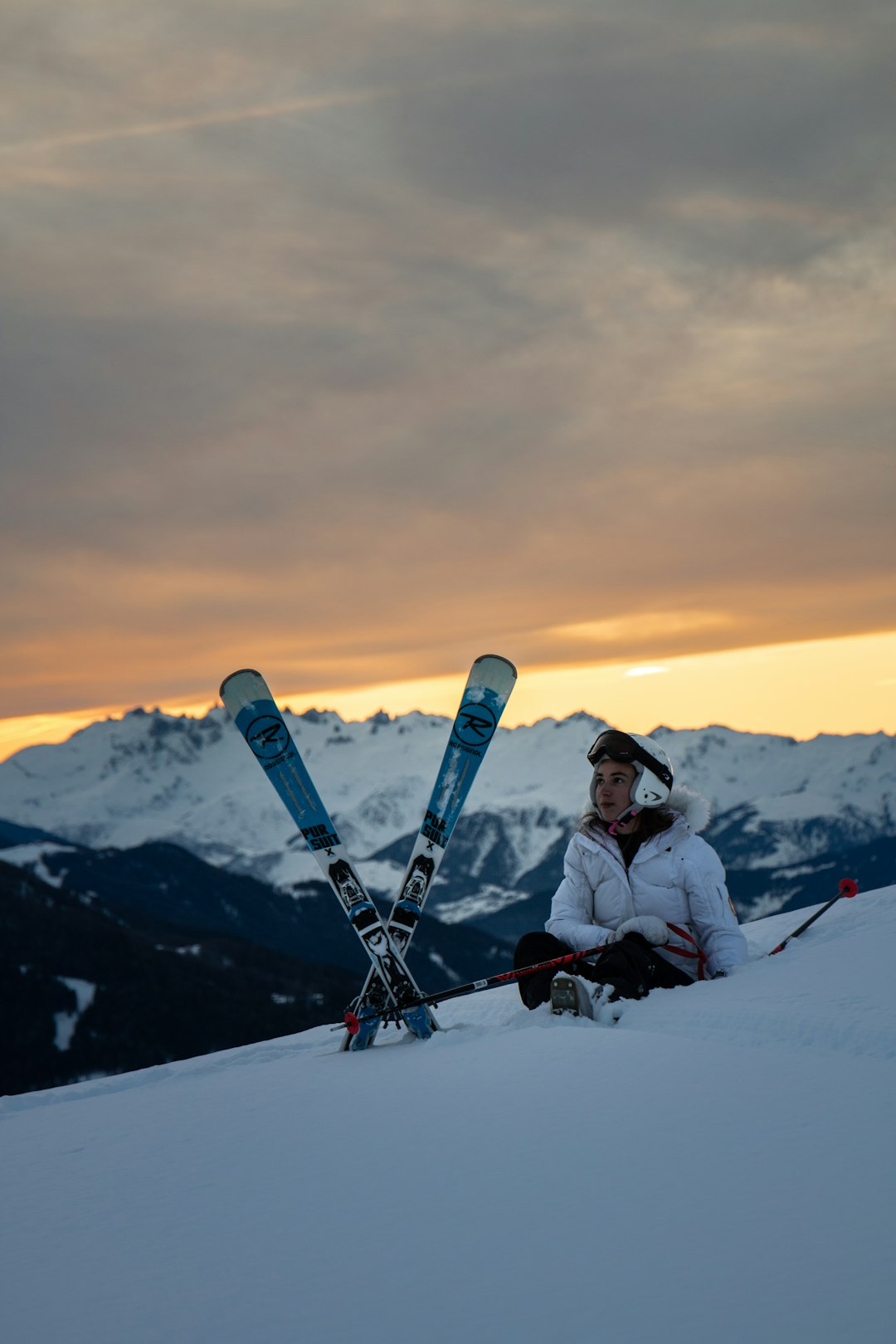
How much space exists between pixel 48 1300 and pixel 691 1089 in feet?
7.20

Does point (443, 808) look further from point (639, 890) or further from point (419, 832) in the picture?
point (639, 890)

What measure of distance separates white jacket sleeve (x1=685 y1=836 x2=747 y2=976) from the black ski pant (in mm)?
235

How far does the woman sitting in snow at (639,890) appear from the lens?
6.85m

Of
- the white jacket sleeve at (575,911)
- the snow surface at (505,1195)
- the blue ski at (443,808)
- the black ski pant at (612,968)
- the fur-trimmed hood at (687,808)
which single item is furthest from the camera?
the fur-trimmed hood at (687,808)

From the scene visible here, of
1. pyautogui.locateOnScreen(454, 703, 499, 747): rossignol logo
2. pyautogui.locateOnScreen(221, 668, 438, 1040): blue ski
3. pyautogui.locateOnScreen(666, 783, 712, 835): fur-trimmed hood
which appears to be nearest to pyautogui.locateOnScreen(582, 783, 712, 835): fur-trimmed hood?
pyautogui.locateOnScreen(666, 783, 712, 835): fur-trimmed hood

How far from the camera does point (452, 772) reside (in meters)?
8.41

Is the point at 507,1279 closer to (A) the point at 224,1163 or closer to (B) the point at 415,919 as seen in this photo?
(A) the point at 224,1163

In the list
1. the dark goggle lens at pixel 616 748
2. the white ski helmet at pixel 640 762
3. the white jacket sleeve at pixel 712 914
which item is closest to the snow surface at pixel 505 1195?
the white jacket sleeve at pixel 712 914

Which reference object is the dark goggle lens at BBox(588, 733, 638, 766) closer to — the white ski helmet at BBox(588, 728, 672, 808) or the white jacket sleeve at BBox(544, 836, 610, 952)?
the white ski helmet at BBox(588, 728, 672, 808)

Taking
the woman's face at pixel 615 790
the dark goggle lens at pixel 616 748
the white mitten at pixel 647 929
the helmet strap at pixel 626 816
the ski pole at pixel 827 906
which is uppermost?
the dark goggle lens at pixel 616 748

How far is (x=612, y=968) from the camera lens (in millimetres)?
6566

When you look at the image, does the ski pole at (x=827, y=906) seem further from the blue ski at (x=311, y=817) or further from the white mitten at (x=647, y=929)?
the blue ski at (x=311, y=817)

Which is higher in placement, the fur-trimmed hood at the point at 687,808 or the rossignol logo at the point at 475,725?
the rossignol logo at the point at 475,725

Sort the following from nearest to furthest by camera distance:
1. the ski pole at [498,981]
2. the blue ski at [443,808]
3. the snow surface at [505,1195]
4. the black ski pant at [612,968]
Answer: the snow surface at [505,1195] → the black ski pant at [612,968] → the ski pole at [498,981] → the blue ski at [443,808]
